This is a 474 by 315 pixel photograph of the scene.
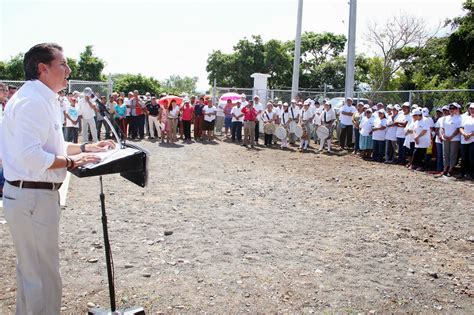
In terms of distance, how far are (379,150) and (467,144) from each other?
11.3ft

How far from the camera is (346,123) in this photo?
16.9 metres

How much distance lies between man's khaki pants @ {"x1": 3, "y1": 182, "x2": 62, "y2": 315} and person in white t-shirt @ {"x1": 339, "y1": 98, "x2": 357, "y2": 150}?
48.6 ft

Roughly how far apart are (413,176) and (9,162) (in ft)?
35.0

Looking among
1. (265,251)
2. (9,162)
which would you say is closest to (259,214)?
(265,251)

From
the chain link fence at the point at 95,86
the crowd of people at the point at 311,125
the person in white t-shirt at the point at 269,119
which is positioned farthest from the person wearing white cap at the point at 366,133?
the chain link fence at the point at 95,86

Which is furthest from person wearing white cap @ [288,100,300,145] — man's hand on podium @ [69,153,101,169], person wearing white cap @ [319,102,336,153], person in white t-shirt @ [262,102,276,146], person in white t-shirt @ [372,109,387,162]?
man's hand on podium @ [69,153,101,169]

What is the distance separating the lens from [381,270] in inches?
206

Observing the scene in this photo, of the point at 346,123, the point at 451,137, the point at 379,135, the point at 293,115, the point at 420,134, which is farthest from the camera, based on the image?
the point at 293,115

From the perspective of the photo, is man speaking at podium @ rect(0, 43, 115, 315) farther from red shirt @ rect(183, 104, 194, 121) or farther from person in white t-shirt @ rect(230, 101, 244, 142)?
person in white t-shirt @ rect(230, 101, 244, 142)

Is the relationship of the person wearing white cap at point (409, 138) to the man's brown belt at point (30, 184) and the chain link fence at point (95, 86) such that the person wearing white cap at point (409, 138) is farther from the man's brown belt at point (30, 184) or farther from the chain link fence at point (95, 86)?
the chain link fence at point (95, 86)

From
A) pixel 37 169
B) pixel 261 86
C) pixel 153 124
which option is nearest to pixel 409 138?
pixel 153 124

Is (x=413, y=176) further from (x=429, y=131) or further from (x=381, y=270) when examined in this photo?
(x=381, y=270)

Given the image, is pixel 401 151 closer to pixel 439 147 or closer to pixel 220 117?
pixel 439 147

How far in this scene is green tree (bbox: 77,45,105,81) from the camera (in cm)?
3866
